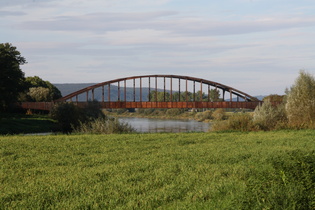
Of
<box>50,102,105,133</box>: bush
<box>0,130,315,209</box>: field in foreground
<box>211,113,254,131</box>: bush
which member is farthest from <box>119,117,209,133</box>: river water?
<box>0,130,315,209</box>: field in foreground

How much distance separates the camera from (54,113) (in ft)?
171

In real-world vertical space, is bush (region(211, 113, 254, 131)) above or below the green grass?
above

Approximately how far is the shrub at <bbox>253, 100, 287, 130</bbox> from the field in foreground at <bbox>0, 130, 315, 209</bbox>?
48.9 ft

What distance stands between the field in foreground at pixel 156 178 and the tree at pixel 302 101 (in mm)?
17294

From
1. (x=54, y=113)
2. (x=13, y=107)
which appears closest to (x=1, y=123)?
(x=54, y=113)

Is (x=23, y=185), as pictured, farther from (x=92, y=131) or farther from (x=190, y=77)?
(x=190, y=77)

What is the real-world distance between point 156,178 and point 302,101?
86.6 feet

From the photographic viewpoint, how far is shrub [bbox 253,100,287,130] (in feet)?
107

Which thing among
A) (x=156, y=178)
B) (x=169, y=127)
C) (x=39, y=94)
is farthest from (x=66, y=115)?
(x=156, y=178)

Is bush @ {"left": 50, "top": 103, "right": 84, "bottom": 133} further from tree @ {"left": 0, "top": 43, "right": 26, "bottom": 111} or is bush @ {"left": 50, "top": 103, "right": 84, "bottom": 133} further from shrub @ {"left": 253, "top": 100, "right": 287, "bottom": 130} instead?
shrub @ {"left": 253, "top": 100, "right": 287, "bottom": 130}

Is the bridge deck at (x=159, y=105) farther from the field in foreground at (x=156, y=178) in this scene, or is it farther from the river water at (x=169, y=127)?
the field in foreground at (x=156, y=178)

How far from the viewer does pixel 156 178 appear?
11234 mm

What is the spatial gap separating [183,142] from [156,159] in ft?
20.3

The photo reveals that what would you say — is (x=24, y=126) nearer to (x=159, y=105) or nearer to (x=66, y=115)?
(x=66, y=115)
